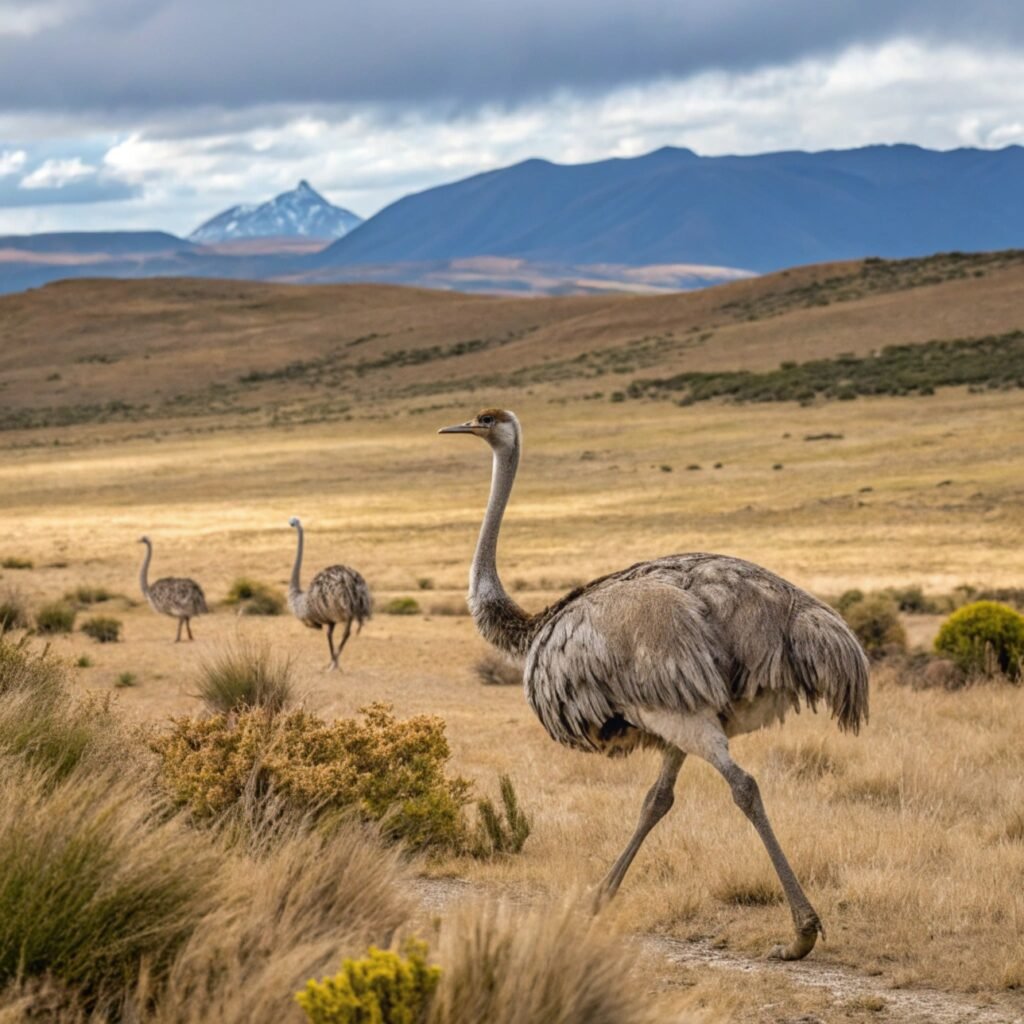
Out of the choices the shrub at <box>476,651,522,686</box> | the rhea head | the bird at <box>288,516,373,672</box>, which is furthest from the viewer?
the bird at <box>288,516,373,672</box>

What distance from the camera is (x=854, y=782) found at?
32.2 feet

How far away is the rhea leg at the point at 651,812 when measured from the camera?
662cm

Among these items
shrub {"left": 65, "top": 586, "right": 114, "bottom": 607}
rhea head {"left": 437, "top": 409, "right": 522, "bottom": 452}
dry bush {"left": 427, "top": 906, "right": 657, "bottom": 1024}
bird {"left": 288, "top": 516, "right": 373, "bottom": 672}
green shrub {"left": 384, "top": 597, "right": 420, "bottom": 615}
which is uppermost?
rhea head {"left": 437, "top": 409, "right": 522, "bottom": 452}

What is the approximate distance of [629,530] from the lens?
3105cm

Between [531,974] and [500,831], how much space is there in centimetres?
402

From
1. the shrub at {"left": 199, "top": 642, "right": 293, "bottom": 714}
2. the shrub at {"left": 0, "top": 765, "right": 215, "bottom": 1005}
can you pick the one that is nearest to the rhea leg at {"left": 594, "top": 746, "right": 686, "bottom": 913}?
the shrub at {"left": 0, "top": 765, "right": 215, "bottom": 1005}

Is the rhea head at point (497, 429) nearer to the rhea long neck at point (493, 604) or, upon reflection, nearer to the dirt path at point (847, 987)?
the rhea long neck at point (493, 604)

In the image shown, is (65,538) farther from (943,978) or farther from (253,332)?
(253,332)

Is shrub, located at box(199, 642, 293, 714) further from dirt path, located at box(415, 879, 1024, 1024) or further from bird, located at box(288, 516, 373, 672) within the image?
bird, located at box(288, 516, 373, 672)

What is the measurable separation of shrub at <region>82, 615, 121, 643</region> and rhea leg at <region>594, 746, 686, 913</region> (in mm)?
13244

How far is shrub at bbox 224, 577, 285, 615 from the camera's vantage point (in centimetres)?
2286

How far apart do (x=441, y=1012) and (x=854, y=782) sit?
6.25 m

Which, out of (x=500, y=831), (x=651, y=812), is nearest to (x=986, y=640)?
(x=500, y=831)

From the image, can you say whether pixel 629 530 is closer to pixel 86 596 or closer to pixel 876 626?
pixel 86 596
